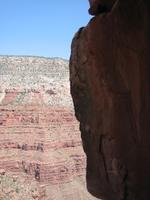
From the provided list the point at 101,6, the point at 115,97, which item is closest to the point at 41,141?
the point at 101,6

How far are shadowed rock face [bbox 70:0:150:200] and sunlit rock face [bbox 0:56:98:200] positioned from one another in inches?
1710

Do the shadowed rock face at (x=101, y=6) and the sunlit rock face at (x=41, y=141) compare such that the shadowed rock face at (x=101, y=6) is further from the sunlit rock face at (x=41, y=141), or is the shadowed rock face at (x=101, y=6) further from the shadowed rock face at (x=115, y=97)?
the sunlit rock face at (x=41, y=141)

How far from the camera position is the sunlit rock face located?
193 ft

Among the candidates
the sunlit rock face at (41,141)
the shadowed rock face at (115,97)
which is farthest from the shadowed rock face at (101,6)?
the sunlit rock face at (41,141)

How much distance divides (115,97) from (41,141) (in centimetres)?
5640

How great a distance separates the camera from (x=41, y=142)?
62.6 metres

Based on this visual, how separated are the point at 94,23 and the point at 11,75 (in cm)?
7265

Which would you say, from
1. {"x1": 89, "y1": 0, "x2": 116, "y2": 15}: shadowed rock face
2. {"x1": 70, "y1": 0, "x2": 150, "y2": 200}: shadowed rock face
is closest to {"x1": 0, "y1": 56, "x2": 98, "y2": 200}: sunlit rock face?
{"x1": 70, "y1": 0, "x2": 150, "y2": 200}: shadowed rock face

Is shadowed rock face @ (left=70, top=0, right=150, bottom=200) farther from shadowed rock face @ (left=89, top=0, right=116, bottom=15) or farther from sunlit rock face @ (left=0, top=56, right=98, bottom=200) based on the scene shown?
sunlit rock face @ (left=0, top=56, right=98, bottom=200)

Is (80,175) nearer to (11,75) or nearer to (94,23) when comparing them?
(11,75)

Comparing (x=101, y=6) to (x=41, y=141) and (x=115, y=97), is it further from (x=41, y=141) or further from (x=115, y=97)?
(x=41, y=141)

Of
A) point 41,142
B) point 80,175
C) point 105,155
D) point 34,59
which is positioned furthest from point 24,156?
point 105,155

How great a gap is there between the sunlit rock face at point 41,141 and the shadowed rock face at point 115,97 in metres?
43.4

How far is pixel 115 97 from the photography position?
22.0 ft
